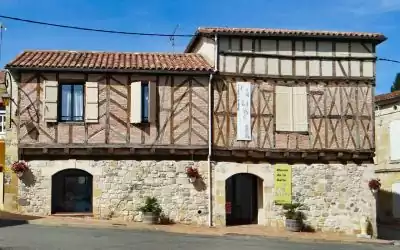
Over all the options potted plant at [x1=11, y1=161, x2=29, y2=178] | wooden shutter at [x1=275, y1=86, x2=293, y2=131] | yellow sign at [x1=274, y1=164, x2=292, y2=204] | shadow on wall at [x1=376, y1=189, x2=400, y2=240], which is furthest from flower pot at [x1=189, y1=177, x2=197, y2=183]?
shadow on wall at [x1=376, y1=189, x2=400, y2=240]

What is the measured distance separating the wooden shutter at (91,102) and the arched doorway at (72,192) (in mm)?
2235

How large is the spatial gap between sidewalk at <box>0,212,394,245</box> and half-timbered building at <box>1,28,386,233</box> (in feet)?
2.16

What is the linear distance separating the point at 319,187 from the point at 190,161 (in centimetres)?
452

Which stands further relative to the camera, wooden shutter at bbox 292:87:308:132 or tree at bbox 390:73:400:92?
tree at bbox 390:73:400:92

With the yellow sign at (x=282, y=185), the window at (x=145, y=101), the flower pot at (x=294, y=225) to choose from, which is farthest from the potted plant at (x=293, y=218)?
the window at (x=145, y=101)

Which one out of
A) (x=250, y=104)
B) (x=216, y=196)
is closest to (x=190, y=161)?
(x=216, y=196)

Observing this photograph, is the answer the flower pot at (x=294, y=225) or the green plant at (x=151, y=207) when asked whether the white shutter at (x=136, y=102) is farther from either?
the flower pot at (x=294, y=225)

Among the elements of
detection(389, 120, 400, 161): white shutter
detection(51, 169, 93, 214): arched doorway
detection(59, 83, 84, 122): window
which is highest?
detection(59, 83, 84, 122): window

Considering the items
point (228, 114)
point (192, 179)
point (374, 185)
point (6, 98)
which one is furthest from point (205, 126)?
point (6, 98)

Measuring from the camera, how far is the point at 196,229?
17562 millimetres

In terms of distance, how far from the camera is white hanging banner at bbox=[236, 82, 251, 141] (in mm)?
19062

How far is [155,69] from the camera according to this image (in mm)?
18484

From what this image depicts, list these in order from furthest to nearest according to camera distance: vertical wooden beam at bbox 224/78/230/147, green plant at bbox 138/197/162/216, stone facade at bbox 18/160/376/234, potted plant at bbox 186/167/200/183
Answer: vertical wooden beam at bbox 224/78/230/147 < potted plant at bbox 186/167/200/183 < stone facade at bbox 18/160/376/234 < green plant at bbox 138/197/162/216

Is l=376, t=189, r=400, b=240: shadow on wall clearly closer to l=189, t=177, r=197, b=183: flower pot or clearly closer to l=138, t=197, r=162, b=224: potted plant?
l=189, t=177, r=197, b=183: flower pot
